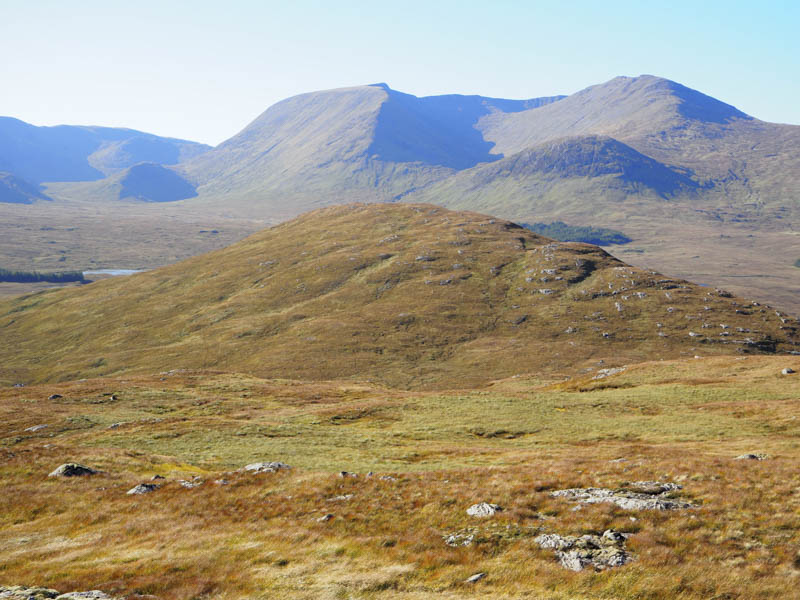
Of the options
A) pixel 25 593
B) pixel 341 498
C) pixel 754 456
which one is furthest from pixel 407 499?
pixel 754 456

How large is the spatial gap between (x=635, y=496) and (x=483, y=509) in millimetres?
7994

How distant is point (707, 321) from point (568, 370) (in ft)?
171

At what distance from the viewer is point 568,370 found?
119 m

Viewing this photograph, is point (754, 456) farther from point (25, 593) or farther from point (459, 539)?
point (25, 593)

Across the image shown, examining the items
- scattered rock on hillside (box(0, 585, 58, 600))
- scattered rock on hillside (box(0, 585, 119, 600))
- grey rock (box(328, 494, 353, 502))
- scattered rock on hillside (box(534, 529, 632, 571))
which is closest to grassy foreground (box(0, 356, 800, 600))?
grey rock (box(328, 494, 353, 502))

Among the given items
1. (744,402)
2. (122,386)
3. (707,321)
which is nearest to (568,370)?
(707,321)

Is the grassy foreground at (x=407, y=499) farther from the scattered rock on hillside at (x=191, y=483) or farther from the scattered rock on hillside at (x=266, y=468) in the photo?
the scattered rock on hillside at (x=266, y=468)

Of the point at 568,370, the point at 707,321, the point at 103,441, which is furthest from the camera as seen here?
the point at 707,321

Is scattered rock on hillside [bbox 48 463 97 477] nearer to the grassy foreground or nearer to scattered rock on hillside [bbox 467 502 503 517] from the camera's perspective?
the grassy foreground

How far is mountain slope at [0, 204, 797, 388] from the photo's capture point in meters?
131

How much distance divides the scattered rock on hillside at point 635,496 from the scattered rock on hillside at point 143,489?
25.9m

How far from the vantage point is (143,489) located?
3462 centimetres

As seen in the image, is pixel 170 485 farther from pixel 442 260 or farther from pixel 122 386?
pixel 442 260

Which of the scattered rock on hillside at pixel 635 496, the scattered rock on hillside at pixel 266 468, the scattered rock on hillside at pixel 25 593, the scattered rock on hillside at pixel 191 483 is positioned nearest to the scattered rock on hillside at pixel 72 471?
the scattered rock on hillside at pixel 191 483
